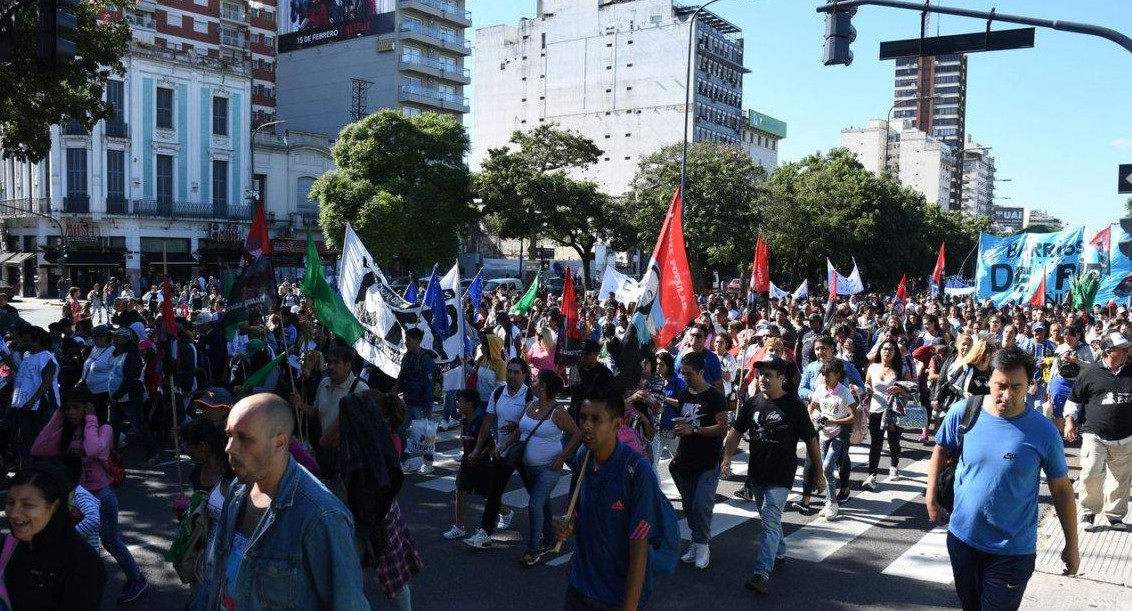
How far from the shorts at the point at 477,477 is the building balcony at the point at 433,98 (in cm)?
5995

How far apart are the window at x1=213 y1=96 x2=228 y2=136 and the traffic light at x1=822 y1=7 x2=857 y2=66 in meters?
43.5

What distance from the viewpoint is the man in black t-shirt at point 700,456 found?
6621 mm

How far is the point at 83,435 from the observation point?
610cm

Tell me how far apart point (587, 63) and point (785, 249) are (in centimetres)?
3860

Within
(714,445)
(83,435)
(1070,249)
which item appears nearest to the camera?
(83,435)

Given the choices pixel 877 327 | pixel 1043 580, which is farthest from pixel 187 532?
pixel 877 327

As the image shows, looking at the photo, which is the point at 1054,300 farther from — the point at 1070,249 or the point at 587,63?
the point at 587,63

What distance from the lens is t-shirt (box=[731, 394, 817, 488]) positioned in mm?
6141

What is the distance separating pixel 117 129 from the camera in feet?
140

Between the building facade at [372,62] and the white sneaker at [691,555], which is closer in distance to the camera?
the white sneaker at [691,555]

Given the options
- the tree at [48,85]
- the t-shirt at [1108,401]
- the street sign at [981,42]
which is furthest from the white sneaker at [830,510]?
the tree at [48,85]

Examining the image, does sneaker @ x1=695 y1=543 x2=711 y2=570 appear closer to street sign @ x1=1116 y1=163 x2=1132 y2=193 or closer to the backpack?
the backpack

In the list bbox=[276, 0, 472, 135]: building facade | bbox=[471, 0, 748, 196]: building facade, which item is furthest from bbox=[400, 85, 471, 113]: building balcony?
bbox=[471, 0, 748, 196]: building facade

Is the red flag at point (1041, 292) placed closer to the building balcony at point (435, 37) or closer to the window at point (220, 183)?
the window at point (220, 183)
